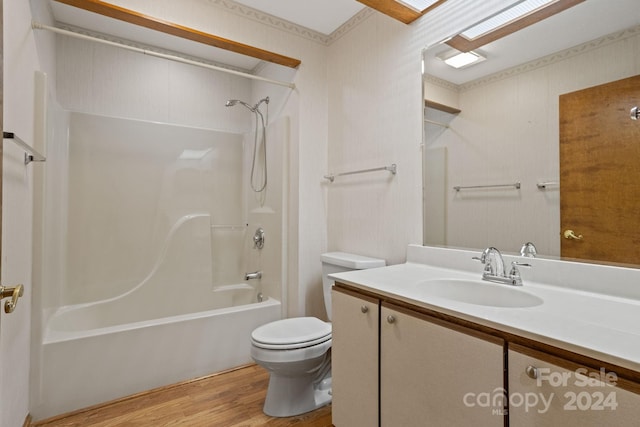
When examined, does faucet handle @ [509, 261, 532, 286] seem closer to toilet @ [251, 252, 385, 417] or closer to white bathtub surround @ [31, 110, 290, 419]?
toilet @ [251, 252, 385, 417]

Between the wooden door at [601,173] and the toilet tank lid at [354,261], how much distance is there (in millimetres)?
911

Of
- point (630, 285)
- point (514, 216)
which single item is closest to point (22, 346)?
point (514, 216)

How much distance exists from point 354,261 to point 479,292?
753mm

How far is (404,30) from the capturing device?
183cm

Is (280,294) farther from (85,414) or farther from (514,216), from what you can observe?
(514,216)

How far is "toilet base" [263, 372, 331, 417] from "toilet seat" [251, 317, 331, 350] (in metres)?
0.20

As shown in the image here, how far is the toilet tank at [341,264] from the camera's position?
6.09ft

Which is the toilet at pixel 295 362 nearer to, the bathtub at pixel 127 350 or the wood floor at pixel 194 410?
the wood floor at pixel 194 410

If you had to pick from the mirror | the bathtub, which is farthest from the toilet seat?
the mirror

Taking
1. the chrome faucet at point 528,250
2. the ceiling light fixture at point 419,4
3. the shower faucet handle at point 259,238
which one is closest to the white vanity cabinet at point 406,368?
the chrome faucet at point 528,250

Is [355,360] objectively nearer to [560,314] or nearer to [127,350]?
[560,314]

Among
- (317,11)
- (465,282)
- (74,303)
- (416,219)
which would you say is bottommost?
(74,303)

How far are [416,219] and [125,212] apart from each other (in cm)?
226

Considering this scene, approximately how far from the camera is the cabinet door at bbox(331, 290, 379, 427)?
1198 millimetres
